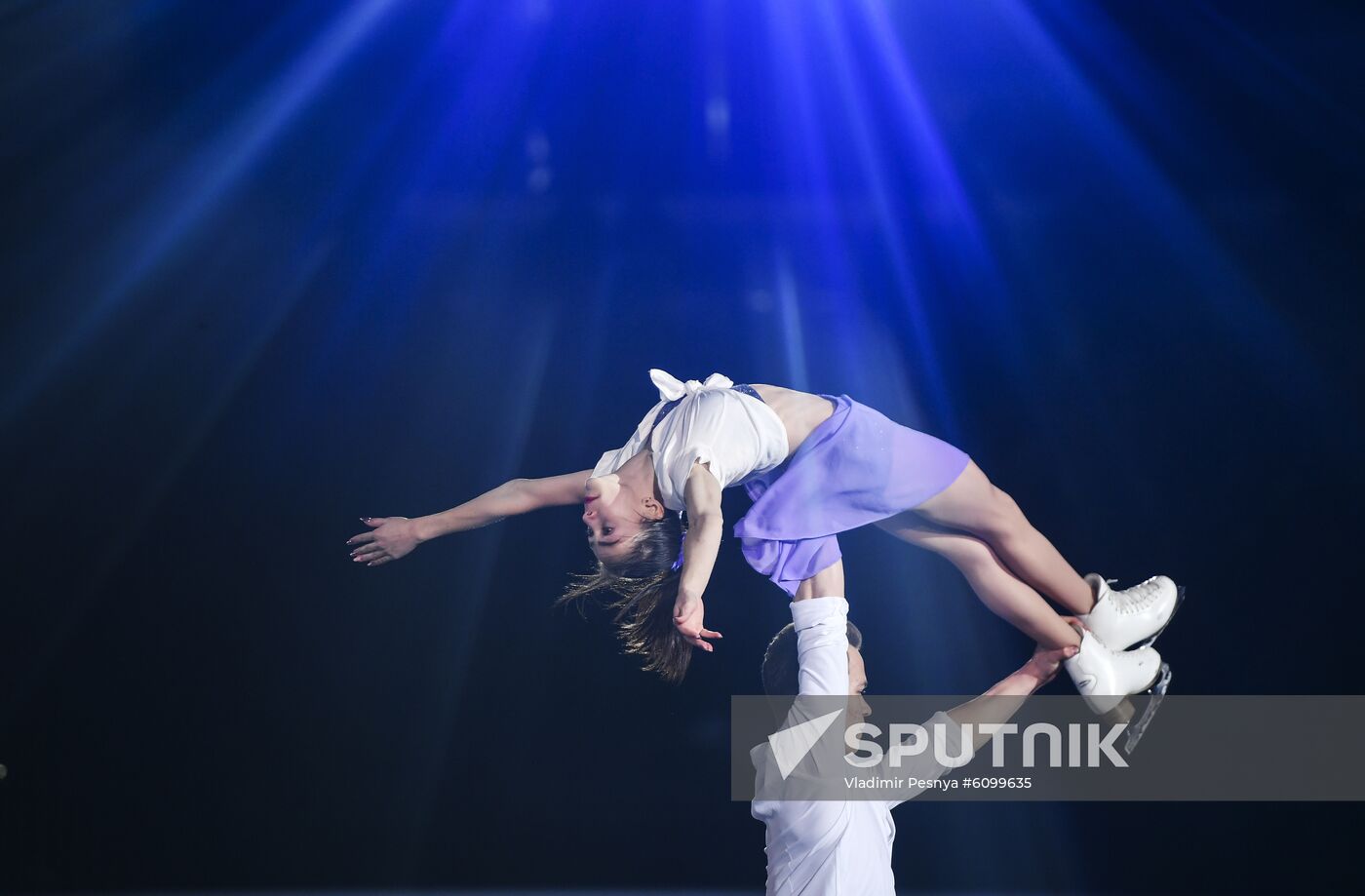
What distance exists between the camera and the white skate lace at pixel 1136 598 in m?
3.01

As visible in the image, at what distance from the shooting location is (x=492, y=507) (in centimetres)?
321

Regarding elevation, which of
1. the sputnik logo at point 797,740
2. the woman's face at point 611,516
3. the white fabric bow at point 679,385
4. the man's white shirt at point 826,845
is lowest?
the man's white shirt at point 826,845

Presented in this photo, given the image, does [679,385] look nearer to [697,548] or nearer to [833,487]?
[833,487]

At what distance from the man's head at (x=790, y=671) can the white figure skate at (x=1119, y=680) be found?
591 millimetres

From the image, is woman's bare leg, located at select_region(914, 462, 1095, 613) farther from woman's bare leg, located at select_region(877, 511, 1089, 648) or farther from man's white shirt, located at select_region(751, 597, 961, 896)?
man's white shirt, located at select_region(751, 597, 961, 896)

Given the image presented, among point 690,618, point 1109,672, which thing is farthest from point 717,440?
point 1109,672

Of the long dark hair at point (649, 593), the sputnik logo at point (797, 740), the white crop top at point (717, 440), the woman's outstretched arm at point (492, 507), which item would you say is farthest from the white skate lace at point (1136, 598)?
the woman's outstretched arm at point (492, 507)

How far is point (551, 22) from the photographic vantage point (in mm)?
3355

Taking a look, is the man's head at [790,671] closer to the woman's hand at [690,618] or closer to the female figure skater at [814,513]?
the female figure skater at [814,513]

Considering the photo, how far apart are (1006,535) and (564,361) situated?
57.1 inches

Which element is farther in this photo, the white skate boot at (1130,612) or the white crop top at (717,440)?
the white skate boot at (1130,612)

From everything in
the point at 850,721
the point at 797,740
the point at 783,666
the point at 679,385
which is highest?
→ the point at 679,385

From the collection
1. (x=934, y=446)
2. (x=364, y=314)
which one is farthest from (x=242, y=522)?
(x=934, y=446)

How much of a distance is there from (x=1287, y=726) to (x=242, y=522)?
336cm
